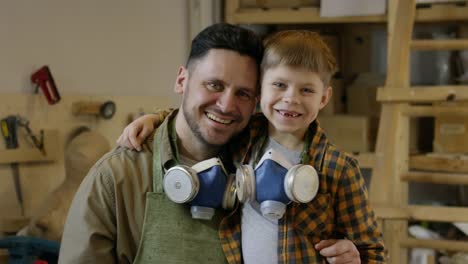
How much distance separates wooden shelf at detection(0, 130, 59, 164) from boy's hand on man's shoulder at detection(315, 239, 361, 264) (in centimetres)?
122

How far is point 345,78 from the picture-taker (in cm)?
300

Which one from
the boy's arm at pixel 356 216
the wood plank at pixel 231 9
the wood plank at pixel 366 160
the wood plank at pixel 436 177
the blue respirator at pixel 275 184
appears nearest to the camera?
the blue respirator at pixel 275 184

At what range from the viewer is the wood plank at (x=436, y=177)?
2.32 m

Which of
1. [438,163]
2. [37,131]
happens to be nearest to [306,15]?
[438,163]

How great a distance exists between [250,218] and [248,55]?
0.37 m

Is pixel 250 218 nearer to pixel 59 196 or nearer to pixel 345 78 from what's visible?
pixel 59 196

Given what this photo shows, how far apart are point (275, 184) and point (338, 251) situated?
0.21 m

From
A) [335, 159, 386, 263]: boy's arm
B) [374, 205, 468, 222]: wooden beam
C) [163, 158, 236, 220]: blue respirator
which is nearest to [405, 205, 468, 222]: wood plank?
[374, 205, 468, 222]: wooden beam

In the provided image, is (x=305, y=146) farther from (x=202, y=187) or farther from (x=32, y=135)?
(x=32, y=135)

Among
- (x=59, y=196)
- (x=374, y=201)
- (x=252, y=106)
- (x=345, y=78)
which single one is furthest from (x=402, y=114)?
(x=59, y=196)

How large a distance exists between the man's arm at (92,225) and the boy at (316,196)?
10.3 inches

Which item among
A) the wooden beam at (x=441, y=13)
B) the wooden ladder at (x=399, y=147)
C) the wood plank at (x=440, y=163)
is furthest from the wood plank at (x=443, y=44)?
the wood plank at (x=440, y=163)

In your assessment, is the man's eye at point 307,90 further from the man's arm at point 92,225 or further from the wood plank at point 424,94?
the wood plank at point 424,94

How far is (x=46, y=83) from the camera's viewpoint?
221 cm
